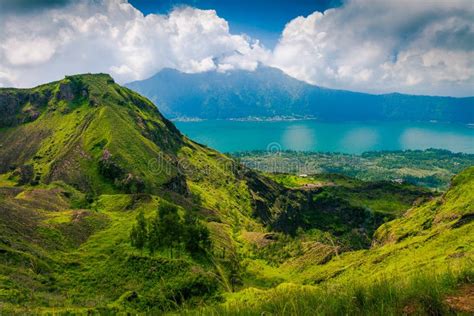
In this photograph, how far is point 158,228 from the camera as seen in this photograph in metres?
54.6

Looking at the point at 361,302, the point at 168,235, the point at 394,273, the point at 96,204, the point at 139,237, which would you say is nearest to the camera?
the point at 361,302

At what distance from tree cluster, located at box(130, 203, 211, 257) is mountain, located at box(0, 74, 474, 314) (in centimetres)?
22

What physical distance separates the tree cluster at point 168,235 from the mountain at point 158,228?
0.22 meters

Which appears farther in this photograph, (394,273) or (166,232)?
(166,232)

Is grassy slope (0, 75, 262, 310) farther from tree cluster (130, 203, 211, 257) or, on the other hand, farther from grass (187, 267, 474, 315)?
tree cluster (130, 203, 211, 257)

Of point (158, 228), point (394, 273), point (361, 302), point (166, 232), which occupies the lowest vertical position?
point (394, 273)

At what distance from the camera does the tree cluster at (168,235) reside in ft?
171

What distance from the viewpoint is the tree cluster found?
171 feet

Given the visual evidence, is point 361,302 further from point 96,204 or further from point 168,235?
point 96,204

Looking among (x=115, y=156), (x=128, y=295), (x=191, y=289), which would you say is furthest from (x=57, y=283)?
(x=115, y=156)

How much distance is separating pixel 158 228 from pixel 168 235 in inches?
69.7

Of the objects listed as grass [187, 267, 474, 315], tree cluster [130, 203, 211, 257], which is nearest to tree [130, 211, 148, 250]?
tree cluster [130, 203, 211, 257]

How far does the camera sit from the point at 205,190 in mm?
162625

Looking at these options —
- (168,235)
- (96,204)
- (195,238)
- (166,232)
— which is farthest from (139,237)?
(96,204)
